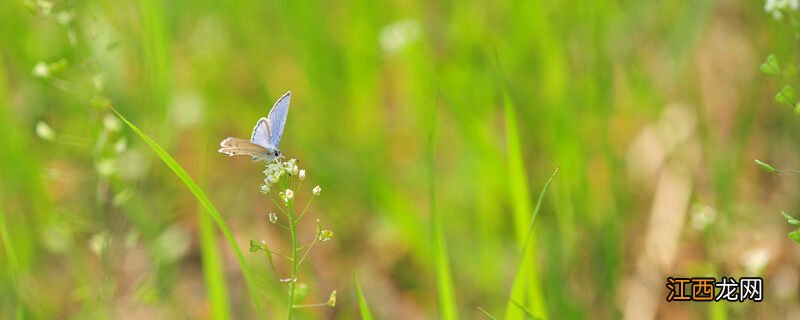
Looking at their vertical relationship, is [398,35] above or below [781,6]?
above

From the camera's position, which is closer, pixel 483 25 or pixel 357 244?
pixel 357 244

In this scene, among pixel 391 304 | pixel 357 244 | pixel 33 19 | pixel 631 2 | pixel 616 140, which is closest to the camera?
pixel 391 304

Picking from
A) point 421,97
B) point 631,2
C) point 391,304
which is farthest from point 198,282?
point 631,2

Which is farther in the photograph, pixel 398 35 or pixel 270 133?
pixel 398 35

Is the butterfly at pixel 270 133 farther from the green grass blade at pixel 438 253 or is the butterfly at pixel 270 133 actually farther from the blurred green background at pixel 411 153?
the blurred green background at pixel 411 153

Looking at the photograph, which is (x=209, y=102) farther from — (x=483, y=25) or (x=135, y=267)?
(x=483, y=25)

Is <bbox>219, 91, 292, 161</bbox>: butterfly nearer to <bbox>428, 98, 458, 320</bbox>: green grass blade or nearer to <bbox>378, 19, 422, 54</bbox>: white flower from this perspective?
<bbox>428, 98, 458, 320</bbox>: green grass blade

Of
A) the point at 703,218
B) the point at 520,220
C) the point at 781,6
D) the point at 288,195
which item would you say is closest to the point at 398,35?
the point at 520,220

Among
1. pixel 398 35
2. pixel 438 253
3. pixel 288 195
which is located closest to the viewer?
pixel 288 195

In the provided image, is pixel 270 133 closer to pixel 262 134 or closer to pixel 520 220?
pixel 262 134
